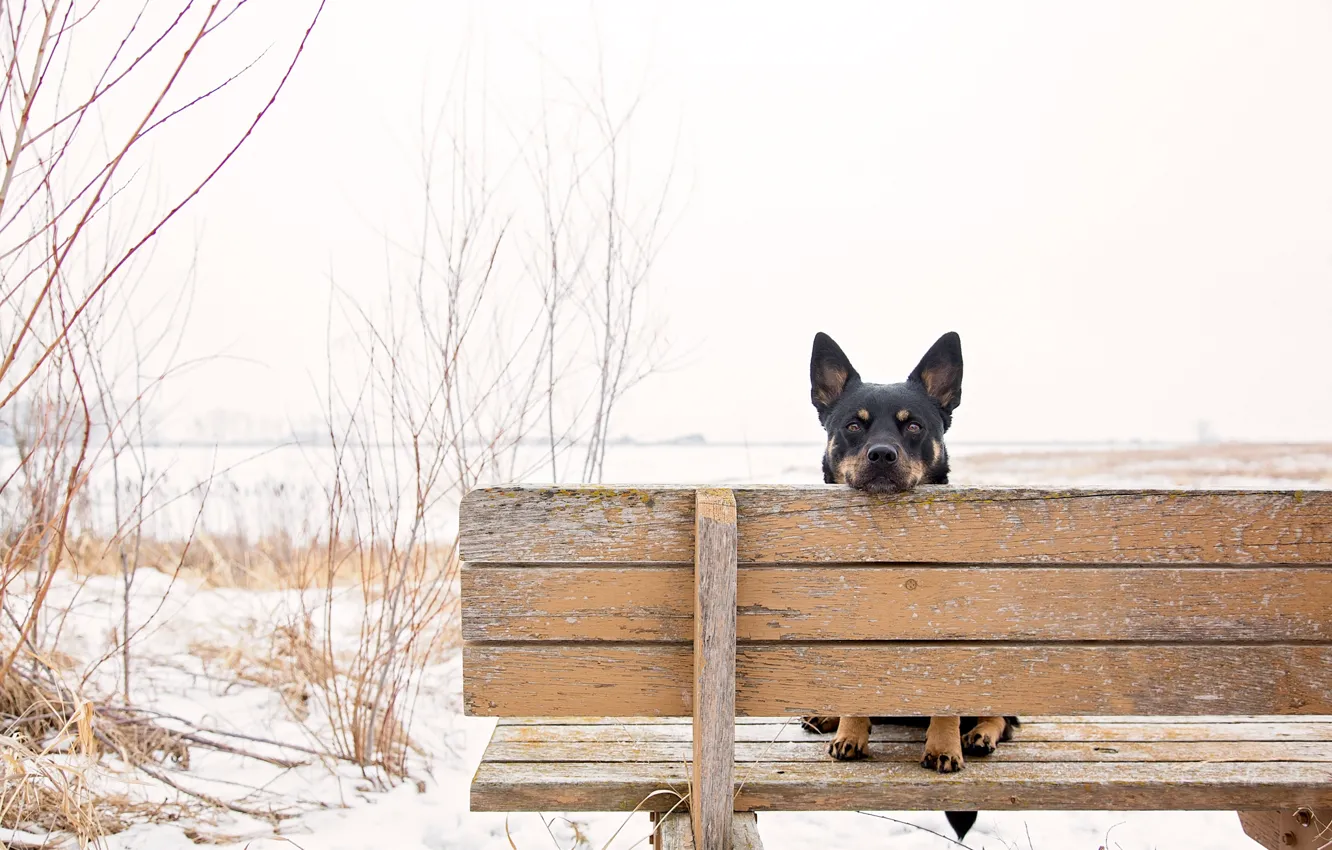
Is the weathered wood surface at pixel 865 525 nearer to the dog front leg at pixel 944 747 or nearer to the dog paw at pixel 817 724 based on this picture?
the dog front leg at pixel 944 747

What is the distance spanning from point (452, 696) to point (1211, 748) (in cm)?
318

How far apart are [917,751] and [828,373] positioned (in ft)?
4.11

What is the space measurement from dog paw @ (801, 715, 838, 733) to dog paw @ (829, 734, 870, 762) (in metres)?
0.21

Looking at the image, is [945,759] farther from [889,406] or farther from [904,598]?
[889,406]

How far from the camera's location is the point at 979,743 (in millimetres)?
1882

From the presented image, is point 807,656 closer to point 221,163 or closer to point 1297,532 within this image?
point 1297,532

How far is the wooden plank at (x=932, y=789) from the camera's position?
167 centimetres

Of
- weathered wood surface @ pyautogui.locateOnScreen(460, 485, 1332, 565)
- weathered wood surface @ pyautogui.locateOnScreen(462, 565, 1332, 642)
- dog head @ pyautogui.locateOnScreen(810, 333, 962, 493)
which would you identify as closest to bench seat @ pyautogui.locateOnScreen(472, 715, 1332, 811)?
weathered wood surface @ pyautogui.locateOnScreen(462, 565, 1332, 642)

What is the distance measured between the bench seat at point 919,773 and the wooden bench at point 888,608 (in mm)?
119

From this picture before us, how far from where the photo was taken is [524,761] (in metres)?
1.80

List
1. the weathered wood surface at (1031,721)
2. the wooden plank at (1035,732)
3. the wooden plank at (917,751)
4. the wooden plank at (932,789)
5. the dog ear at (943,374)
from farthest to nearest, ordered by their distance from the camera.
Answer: the dog ear at (943,374) < the weathered wood surface at (1031,721) < the wooden plank at (1035,732) < the wooden plank at (917,751) < the wooden plank at (932,789)

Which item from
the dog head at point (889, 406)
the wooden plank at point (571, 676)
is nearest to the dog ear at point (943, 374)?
the dog head at point (889, 406)

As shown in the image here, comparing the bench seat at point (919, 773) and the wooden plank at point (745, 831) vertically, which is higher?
the bench seat at point (919, 773)

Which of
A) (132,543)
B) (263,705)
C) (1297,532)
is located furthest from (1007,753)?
(132,543)
